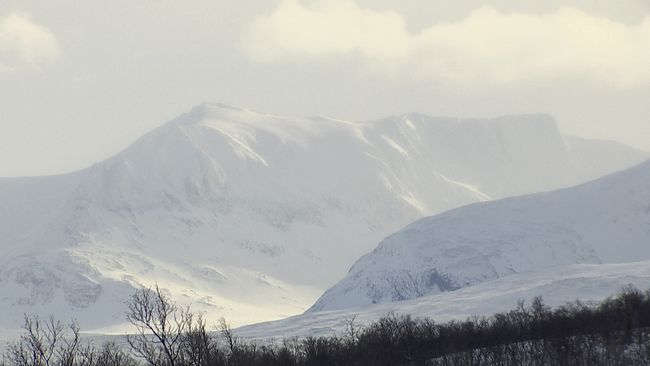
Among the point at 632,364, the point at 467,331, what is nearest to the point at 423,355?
the point at 632,364

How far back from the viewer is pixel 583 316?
123 meters

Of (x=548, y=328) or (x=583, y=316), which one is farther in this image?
(x=583, y=316)

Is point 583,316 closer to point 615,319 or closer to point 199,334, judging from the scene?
point 615,319

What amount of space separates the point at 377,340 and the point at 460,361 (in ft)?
47.9

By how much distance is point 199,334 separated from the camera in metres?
61.3

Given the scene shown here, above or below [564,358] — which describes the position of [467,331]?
above

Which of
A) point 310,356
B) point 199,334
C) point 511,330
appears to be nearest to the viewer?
point 199,334

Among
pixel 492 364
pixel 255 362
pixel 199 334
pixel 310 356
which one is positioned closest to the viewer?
pixel 199 334

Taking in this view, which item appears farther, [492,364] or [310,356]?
[310,356]

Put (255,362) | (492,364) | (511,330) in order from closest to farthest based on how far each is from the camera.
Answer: (492,364) → (255,362) → (511,330)

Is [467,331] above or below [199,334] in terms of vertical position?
above

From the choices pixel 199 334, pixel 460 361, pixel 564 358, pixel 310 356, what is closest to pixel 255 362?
pixel 310 356

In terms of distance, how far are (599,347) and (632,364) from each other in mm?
12329

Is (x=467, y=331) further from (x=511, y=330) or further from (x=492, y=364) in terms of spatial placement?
(x=492, y=364)
